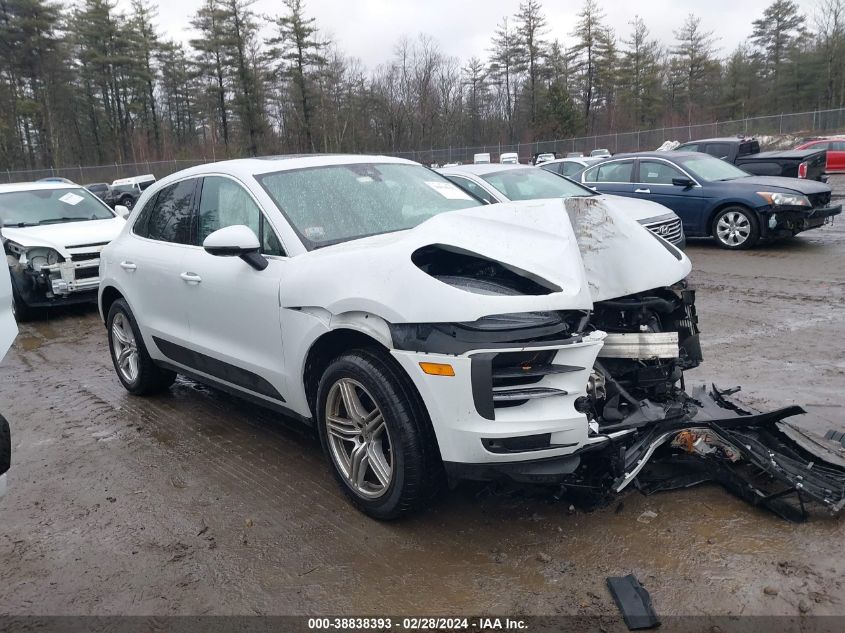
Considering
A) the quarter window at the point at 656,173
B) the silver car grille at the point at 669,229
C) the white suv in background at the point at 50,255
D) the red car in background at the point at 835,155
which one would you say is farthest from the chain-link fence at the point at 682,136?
the white suv in background at the point at 50,255

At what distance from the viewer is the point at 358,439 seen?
3381 millimetres

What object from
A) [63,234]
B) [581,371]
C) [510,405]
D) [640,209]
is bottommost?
[510,405]

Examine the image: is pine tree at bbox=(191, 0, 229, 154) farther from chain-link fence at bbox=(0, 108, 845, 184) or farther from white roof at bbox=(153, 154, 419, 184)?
white roof at bbox=(153, 154, 419, 184)

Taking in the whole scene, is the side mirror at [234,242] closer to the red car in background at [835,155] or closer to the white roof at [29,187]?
the white roof at [29,187]

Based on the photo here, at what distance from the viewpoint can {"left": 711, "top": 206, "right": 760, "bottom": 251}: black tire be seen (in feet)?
35.3

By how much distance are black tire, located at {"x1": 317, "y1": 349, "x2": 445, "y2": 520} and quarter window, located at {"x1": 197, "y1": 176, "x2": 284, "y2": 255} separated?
101 cm

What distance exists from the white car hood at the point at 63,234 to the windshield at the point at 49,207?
244 mm

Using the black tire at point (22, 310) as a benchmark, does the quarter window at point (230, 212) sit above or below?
above

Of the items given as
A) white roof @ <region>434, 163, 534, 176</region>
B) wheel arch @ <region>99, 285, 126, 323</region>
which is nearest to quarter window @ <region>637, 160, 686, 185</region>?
white roof @ <region>434, 163, 534, 176</region>

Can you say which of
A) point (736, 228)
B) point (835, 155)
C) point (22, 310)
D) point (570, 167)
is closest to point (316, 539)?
point (22, 310)

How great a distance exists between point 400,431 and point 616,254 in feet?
4.77

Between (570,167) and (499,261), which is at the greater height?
(570,167)

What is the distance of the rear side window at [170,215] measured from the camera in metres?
4.74

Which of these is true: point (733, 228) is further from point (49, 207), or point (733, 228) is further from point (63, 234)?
point (49, 207)
